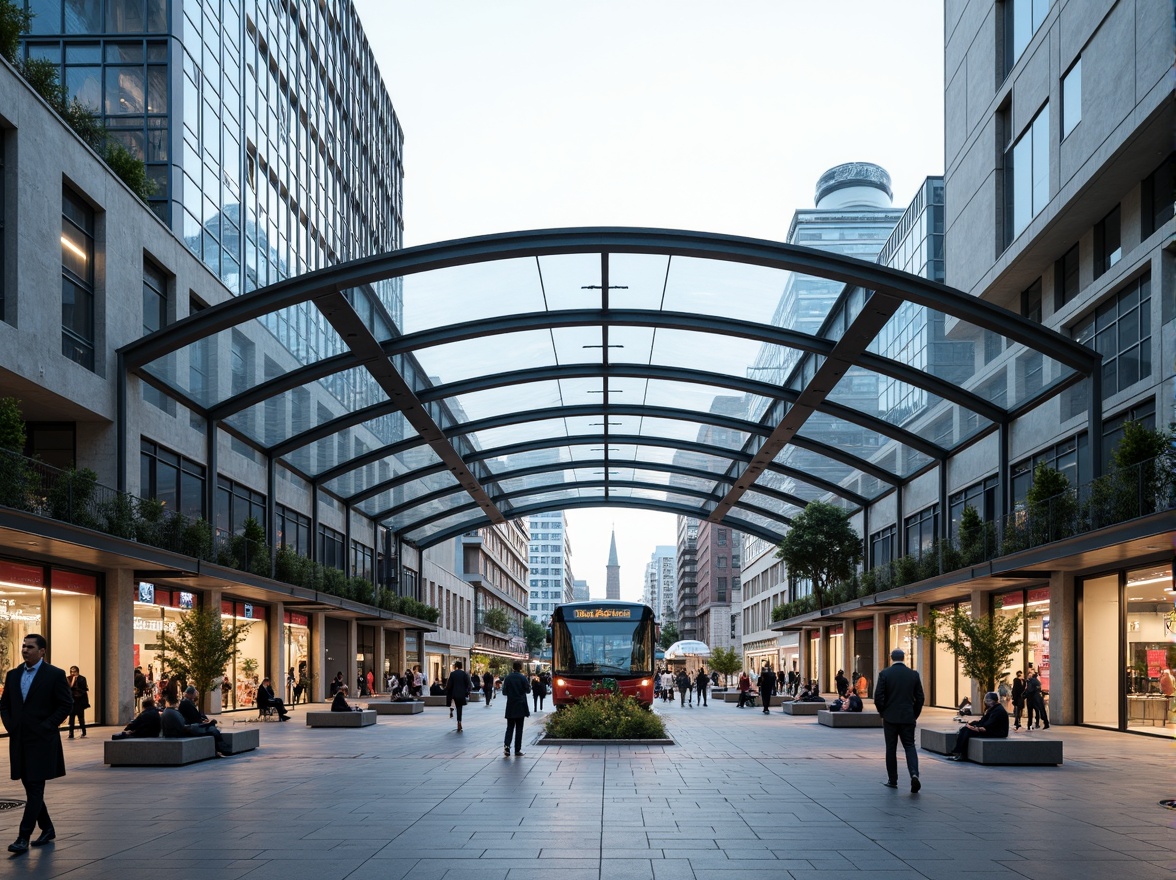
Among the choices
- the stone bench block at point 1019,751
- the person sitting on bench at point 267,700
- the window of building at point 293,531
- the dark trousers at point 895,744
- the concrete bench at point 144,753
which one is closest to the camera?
the dark trousers at point 895,744

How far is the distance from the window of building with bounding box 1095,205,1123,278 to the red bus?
1391 centimetres

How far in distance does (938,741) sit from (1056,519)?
8.72m

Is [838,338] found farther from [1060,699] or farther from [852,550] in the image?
[852,550]

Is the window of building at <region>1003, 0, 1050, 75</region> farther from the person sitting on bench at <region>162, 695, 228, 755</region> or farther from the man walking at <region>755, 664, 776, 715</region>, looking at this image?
the person sitting on bench at <region>162, 695, 228, 755</region>

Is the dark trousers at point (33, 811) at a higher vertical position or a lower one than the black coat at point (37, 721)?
lower

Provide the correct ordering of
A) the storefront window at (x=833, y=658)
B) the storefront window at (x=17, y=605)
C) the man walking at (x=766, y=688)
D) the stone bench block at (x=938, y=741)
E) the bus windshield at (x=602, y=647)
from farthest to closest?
the storefront window at (x=833, y=658), the man walking at (x=766, y=688), the bus windshield at (x=602, y=647), the storefront window at (x=17, y=605), the stone bench block at (x=938, y=741)

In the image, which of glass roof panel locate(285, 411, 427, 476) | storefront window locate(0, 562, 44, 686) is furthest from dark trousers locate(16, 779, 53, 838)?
glass roof panel locate(285, 411, 427, 476)

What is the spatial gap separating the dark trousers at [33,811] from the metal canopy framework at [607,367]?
52.2 ft

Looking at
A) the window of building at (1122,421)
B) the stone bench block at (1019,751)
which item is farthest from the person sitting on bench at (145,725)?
the window of building at (1122,421)

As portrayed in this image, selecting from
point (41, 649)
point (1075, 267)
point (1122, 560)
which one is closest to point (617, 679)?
point (1122, 560)

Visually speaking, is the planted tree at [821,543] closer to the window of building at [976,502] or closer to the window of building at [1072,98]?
the window of building at [976,502]

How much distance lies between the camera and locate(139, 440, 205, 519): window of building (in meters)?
27.1

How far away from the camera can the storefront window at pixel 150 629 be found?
27203 mm

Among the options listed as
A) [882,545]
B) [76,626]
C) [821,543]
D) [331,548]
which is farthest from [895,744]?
[331,548]
